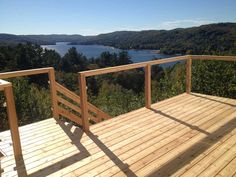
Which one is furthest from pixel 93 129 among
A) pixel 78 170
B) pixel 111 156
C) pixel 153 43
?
pixel 153 43

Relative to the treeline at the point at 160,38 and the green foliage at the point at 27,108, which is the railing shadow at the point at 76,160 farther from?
the treeline at the point at 160,38

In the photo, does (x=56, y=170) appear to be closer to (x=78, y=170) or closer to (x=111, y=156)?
(x=78, y=170)

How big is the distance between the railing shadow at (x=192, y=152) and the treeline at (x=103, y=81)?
3.16 metres

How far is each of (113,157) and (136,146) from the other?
41 cm

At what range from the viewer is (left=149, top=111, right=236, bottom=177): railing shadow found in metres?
2.45

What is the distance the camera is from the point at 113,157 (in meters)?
2.76

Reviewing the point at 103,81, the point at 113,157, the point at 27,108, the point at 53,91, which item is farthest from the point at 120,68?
the point at 103,81

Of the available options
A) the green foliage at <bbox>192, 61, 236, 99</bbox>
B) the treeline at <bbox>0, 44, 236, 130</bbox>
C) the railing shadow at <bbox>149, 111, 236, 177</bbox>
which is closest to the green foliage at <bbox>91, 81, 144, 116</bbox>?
the treeline at <bbox>0, 44, 236, 130</bbox>

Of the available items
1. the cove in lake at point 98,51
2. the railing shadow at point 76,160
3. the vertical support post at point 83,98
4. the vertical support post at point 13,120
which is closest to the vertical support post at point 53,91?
the vertical support post at point 83,98

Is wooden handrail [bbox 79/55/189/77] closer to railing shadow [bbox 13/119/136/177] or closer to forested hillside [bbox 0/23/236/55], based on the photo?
railing shadow [bbox 13/119/136/177]

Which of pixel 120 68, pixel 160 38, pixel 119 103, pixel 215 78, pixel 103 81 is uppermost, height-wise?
pixel 160 38

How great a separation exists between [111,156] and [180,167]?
82cm

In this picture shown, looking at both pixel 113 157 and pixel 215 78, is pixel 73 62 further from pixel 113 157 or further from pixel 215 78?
pixel 113 157

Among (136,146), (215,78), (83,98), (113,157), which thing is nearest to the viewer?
(113,157)
